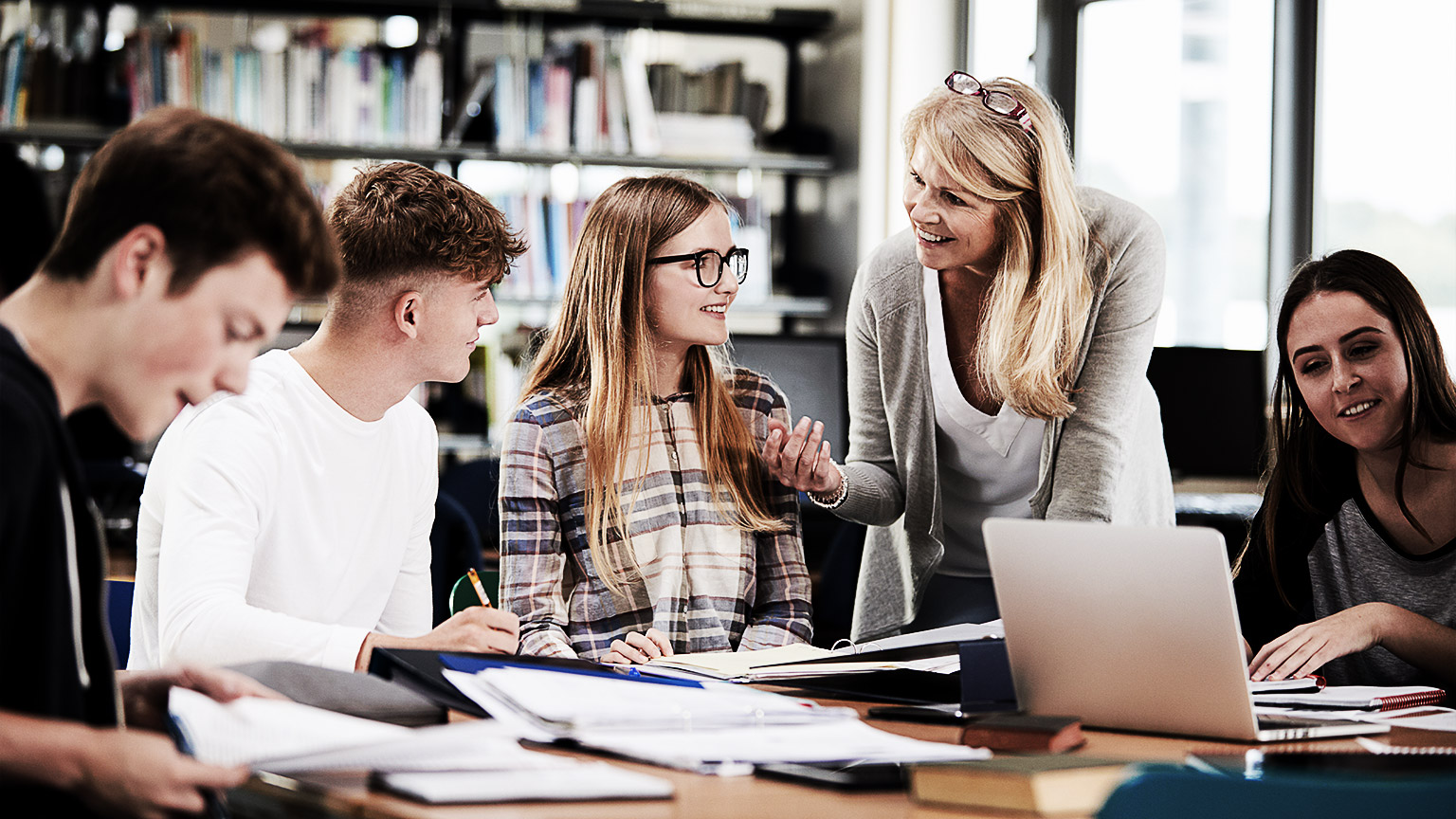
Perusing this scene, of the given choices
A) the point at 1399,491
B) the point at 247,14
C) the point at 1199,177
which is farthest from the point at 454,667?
the point at 247,14

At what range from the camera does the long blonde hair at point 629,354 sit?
1902 millimetres

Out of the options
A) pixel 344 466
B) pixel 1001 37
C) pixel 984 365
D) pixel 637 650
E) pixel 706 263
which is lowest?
pixel 637 650

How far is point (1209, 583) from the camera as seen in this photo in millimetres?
1116

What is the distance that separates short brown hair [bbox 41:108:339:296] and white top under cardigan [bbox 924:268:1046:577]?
1.13 metres

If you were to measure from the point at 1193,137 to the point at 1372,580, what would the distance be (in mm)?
2699

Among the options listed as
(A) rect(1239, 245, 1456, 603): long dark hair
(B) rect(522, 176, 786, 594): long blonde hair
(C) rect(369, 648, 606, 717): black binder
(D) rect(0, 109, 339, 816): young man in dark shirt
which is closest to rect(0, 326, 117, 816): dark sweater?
(D) rect(0, 109, 339, 816): young man in dark shirt

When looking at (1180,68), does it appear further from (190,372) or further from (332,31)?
(190,372)

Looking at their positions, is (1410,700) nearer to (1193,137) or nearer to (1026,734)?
(1026,734)

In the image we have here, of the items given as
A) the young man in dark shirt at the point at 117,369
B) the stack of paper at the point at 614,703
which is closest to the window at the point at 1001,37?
the stack of paper at the point at 614,703

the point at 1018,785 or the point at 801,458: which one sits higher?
the point at 801,458

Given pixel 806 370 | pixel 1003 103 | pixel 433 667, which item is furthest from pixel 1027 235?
pixel 806 370

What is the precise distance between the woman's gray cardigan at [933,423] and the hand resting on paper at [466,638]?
0.71 m

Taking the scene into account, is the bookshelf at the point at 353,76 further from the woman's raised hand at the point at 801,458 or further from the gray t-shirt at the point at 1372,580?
the gray t-shirt at the point at 1372,580

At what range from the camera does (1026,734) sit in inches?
42.4
